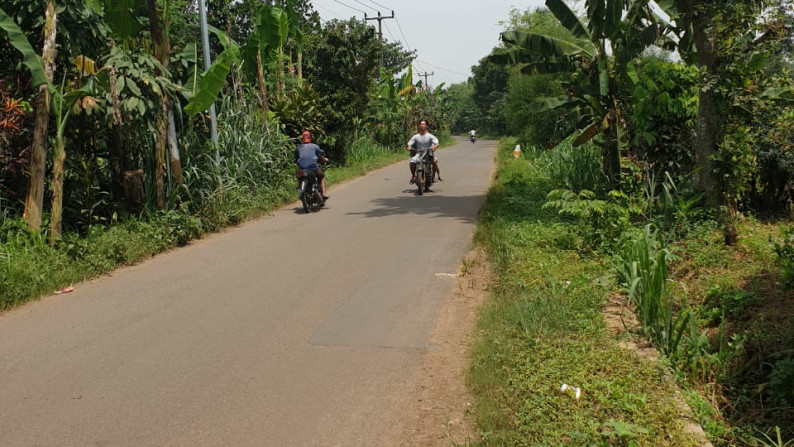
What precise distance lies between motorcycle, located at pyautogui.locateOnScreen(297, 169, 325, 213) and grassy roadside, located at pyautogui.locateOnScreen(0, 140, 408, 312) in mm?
1026

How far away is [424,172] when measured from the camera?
15.3 meters

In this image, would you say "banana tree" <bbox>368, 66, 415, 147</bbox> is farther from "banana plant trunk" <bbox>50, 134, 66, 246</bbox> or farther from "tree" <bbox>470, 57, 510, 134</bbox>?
"tree" <bbox>470, 57, 510, 134</bbox>

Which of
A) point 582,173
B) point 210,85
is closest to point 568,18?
point 582,173

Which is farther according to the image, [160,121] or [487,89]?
[487,89]

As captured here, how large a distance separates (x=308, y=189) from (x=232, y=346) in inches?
297

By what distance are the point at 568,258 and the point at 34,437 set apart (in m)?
5.74

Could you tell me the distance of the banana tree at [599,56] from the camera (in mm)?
10625

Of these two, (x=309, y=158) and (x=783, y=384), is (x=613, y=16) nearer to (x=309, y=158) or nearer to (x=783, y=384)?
(x=309, y=158)

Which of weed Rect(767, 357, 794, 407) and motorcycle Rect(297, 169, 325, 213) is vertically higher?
motorcycle Rect(297, 169, 325, 213)

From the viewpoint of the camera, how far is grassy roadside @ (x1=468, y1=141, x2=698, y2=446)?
3.52m

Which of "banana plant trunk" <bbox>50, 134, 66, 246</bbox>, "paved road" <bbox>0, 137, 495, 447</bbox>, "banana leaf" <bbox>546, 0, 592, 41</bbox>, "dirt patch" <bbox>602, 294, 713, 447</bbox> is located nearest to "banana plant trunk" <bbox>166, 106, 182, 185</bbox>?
"paved road" <bbox>0, 137, 495, 447</bbox>

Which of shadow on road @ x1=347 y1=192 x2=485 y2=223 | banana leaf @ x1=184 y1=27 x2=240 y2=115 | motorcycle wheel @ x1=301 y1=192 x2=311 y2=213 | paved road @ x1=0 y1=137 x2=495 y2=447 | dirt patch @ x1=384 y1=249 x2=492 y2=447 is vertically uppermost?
banana leaf @ x1=184 y1=27 x2=240 y2=115

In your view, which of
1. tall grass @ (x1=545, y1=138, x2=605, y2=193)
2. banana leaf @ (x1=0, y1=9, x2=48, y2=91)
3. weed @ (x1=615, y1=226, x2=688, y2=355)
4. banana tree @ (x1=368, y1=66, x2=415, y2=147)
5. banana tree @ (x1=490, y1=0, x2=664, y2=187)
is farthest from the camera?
banana tree @ (x1=368, y1=66, x2=415, y2=147)

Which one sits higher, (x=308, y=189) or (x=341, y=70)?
(x=341, y=70)
